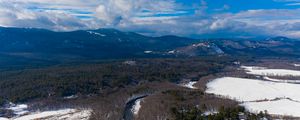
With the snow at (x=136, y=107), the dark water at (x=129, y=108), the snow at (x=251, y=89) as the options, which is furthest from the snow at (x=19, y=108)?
the snow at (x=251, y=89)

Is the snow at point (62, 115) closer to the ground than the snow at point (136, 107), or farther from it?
closer to the ground

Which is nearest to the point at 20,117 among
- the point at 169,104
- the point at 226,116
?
the point at 169,104

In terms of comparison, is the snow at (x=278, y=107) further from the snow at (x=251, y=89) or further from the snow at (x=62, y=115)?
the snow at (x=62, y=115)

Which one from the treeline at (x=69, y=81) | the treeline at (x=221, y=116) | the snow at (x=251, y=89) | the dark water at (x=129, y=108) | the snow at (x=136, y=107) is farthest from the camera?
the snow at (x=251, y=89)

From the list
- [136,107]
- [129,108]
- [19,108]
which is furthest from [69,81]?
[136,107]

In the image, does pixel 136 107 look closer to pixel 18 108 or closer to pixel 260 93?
pixel 18 108

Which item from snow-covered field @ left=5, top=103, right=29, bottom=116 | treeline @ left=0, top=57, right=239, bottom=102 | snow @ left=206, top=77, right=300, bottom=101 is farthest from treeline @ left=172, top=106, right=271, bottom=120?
treeline @ left=0, top=57, right=239, bottom=102
